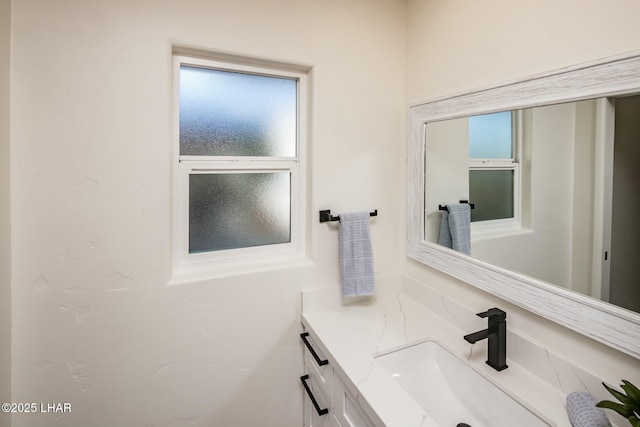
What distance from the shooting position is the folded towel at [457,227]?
1341 mm

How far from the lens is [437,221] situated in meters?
1.49

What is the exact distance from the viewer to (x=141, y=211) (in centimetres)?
119

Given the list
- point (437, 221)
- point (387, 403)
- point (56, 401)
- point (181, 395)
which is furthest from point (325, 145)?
point (56, 401)

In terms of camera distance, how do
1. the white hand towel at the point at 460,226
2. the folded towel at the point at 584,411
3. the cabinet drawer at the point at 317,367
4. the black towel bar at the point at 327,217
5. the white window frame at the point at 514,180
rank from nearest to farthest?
the folded towel at the point at 584,411, the white window frame at the point at 514,180, the cabinet drawer at the point at 317,367, the white hand towel at the point at 460,226, the black towel bar at the point at 327,217

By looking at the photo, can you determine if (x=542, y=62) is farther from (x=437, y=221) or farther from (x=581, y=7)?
(x=437, y=221)

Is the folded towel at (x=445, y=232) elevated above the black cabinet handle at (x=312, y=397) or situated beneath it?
elevated above

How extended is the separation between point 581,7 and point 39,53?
1.70 meters

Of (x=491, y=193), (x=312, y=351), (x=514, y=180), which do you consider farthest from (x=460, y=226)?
(x=312, y=351)

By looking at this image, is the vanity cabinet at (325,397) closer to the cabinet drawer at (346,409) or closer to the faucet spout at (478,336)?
the cabinet drawer at (346,409)

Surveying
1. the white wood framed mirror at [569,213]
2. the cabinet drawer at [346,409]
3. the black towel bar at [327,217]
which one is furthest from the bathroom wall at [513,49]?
the cabinet drawer at [346,409]

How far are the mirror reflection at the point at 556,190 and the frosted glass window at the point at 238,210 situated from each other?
797 millimetres

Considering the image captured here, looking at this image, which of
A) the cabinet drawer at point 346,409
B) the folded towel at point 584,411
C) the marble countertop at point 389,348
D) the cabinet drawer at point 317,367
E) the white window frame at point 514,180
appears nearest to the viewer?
the folded towel at point 584,411

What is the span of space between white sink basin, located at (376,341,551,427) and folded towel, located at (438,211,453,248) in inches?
17.4

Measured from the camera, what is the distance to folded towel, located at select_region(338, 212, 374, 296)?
1.50 meters
